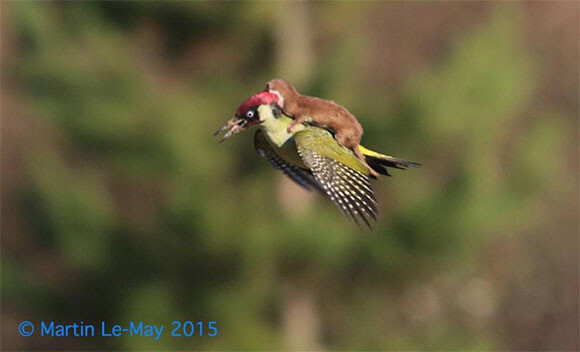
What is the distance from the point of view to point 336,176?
4.91 feet

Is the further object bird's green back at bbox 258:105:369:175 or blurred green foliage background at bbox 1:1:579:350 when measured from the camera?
blurred green foliage background at bbox 1:1:579:350

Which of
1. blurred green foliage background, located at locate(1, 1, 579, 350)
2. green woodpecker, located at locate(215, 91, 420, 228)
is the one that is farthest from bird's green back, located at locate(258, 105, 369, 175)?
blurred green foliage background, located at locate(1, 1, 579, 350)

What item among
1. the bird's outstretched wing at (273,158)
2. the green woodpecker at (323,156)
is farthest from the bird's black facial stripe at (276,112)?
the bird's outstretched wing at (273,158)

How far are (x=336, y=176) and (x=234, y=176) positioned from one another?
667 cm

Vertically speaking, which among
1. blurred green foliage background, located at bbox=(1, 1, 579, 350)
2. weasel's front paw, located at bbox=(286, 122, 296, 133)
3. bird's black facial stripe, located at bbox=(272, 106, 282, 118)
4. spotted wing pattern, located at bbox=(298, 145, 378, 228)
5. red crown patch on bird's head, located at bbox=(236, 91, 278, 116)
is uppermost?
blurred green foliage background, located at bbox=(1, 1, 579, 350)

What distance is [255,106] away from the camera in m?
1.36

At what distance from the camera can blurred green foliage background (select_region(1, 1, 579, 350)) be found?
7609 mm

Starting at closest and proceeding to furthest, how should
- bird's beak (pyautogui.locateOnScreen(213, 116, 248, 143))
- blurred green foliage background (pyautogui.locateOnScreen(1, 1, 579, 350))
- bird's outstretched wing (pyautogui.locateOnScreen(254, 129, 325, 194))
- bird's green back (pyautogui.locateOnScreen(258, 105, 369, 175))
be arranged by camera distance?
bird's beak (pyautogui.locateOnScreen(213, 116, 248, 143)) < bird's green back (pyautogui.locateOnScreen(258, 105, 369, 175)) < bird's outstretched wing (pyautogui.locateOnScreen(254, 129, 325, 194)) < blurred green foliage background (pyautogui.locateOnScreen(1, 1, 579, 350))

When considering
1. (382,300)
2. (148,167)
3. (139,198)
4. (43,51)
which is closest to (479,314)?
(382,300)

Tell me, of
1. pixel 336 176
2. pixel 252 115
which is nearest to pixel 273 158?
pixel 336 176

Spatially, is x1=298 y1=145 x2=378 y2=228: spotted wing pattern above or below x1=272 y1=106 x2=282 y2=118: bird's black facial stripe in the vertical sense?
below

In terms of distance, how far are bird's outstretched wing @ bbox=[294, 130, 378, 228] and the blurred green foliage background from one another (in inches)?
228

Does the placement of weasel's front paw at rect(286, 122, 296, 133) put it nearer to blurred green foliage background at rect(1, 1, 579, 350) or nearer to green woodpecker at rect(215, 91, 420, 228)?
green woodpecker at rect(215, 91, 420, 228)

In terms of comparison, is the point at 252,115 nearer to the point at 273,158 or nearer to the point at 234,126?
the point at 234,126
